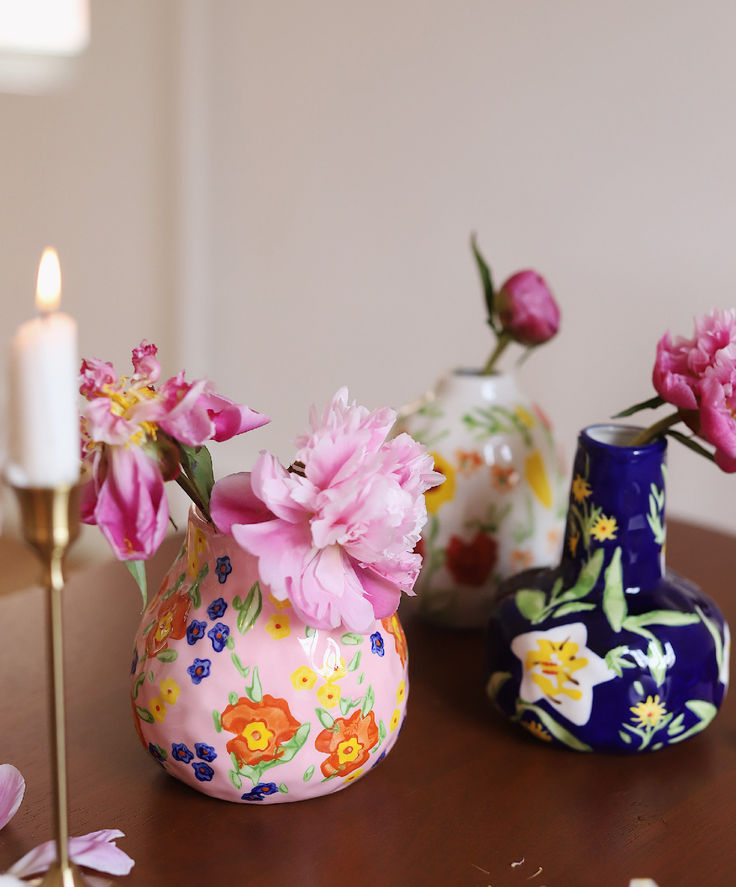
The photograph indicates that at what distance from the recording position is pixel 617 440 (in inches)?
27.3

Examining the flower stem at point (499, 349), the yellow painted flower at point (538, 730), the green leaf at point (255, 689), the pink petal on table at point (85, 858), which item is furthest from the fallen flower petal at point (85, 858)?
the flower stem at point (499, 349)

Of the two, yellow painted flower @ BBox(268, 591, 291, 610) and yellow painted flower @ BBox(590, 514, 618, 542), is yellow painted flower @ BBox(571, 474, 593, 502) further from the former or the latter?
yellow painted flower @ BBox(268, 591, 291, 610)

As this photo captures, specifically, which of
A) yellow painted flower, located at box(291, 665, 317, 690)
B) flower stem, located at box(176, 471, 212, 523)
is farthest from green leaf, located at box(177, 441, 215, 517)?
yellow painted flower, located at box(291, 665, 317, 690)

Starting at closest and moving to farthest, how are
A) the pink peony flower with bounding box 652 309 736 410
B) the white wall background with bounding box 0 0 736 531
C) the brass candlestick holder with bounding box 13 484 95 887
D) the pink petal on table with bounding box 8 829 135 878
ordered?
1. the brass candlestick holder with bounding box 13 484 95 887
2. the pink petal on table with bounding box 8 829 135 878
3. the pink peony flower with bounding box 652 309 736 410
4. the white wall background with bounding box 0 0 736 531

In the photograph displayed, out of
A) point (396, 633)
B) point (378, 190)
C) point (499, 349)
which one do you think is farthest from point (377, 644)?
point (378, 190)

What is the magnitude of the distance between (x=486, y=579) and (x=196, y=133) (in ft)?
6.05

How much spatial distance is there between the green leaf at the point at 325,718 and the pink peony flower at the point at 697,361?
29 centimetres

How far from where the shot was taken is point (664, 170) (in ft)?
5.60

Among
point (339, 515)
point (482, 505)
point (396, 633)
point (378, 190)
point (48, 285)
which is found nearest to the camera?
point (48, 285)

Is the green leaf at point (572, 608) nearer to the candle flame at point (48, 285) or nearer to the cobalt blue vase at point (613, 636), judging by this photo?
the cobalt blue vase at point (613, 636)

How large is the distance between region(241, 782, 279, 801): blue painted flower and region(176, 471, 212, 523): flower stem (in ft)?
0.49

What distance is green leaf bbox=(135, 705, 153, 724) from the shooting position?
0.57m

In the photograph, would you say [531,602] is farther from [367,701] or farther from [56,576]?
[56,576]

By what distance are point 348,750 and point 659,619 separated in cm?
22
